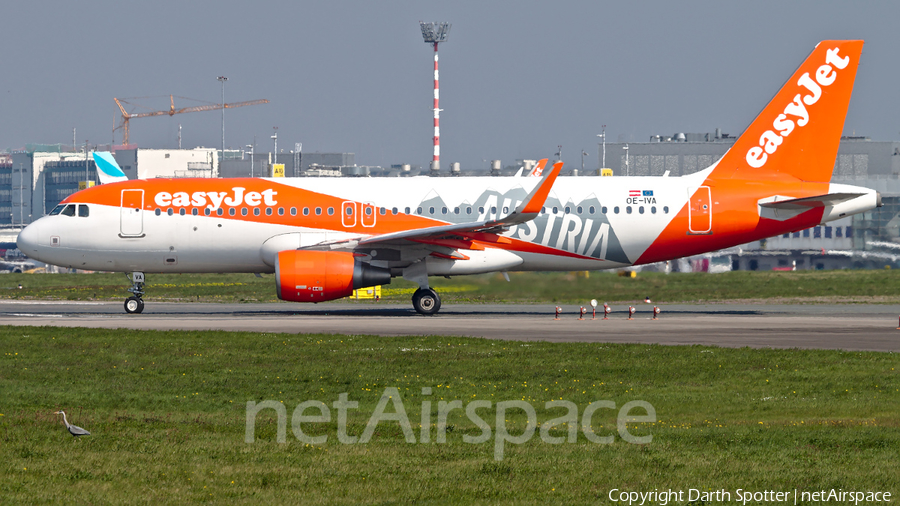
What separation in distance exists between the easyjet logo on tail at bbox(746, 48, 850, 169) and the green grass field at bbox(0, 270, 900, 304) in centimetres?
704

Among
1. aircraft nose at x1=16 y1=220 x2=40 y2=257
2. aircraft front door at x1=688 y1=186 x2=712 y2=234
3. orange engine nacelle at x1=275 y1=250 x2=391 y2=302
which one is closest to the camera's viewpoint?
orange engine nacelle at x1=275 y1=250 x2=391 y2=302

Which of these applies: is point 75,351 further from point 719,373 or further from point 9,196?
point 9,196

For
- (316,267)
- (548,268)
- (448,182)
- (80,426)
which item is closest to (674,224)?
(548,268)

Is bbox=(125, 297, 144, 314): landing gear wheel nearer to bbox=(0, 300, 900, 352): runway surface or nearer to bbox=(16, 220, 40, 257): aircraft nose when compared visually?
bbox=(0, 300, 900, 352): runway surface

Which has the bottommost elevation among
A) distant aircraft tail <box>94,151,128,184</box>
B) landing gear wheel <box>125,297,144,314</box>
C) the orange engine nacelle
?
landing gear wheel <box>125,297,144,314</box>

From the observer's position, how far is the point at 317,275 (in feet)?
101

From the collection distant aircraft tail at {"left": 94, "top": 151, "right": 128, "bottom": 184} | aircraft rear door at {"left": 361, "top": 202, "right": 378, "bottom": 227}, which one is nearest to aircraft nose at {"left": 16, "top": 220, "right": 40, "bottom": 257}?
distant aircraft tail at {"left": 94, "top": 151, "right": 128, "bottom": 184}

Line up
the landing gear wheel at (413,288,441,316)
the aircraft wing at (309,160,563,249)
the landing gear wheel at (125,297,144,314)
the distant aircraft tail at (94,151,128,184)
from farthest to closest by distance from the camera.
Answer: the distant aircraft tail at (94,151,128,184), the landing gear wheel at (125,297,144,314), the landing gear wheel at (413,288,441,316), the aircraft wing at (309,160,563,249)

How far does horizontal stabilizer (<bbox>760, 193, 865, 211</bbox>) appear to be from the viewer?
32.5m

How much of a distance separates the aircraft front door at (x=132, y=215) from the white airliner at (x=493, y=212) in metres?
0.05

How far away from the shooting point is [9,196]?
19750cm

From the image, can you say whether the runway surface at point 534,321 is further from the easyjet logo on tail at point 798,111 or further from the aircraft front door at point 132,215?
the easyjet logo on tail at point 798,111

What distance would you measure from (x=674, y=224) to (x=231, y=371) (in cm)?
1913

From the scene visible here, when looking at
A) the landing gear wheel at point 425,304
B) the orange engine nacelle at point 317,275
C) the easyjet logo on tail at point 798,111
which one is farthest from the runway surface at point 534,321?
the easyjet logo on tail at point 798,111
